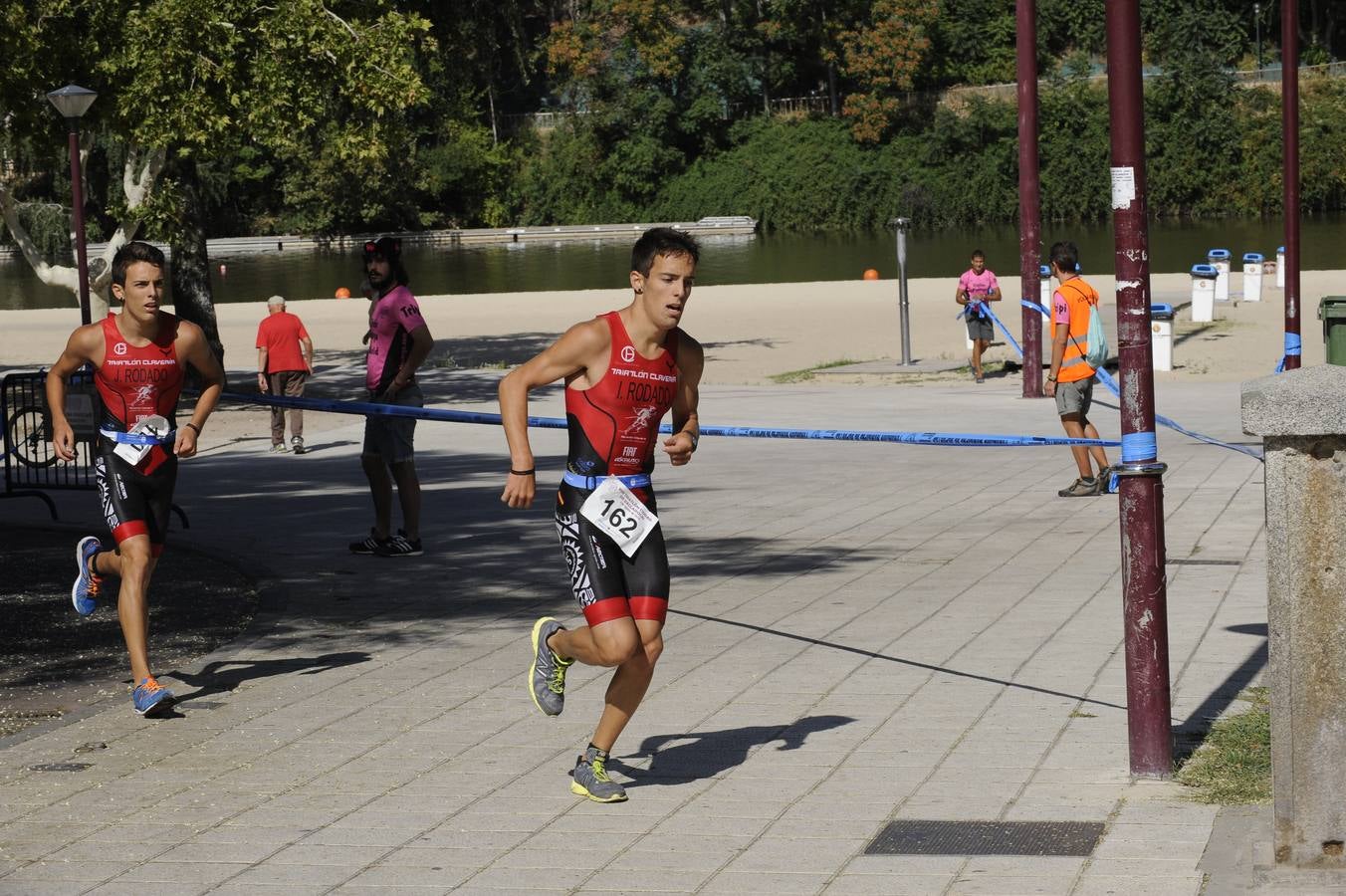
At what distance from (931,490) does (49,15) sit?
11.9 m

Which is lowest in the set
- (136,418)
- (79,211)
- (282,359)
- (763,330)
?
(763,330)

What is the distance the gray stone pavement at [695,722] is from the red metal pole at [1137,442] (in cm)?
Result: 27

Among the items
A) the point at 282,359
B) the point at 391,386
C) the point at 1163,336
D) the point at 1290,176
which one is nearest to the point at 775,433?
the point at 391,386

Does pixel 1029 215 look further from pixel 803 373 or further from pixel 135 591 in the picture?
pixel 135 591

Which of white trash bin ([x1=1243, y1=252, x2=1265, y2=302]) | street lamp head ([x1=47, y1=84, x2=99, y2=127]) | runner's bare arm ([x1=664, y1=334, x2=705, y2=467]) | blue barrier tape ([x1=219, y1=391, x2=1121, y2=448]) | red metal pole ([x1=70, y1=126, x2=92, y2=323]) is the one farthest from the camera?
white trash bin ([x1=1243, y1=252, x2=1265, y2=302])

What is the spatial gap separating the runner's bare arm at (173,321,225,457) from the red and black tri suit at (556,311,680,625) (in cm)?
230

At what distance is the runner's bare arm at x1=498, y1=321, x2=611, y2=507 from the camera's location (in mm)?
5938

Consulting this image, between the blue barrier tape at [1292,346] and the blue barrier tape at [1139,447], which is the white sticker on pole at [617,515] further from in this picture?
the blue barrier tape at [1292,346]

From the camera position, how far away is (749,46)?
285 feet

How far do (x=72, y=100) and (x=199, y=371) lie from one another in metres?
11.3

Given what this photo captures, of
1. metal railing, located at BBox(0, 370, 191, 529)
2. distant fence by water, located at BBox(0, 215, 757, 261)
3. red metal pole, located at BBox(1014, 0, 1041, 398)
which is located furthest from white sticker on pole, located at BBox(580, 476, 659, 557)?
distant fence by water, located at BBox(0, 215, 757, 261)

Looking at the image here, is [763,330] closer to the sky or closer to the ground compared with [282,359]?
closer to the ground

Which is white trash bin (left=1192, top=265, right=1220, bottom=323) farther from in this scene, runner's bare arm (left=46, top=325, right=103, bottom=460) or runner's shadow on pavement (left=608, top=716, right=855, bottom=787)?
runner's bare arm (left=46, top=325, right=103, bottom=460)

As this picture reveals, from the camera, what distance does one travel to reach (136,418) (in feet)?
25.1
